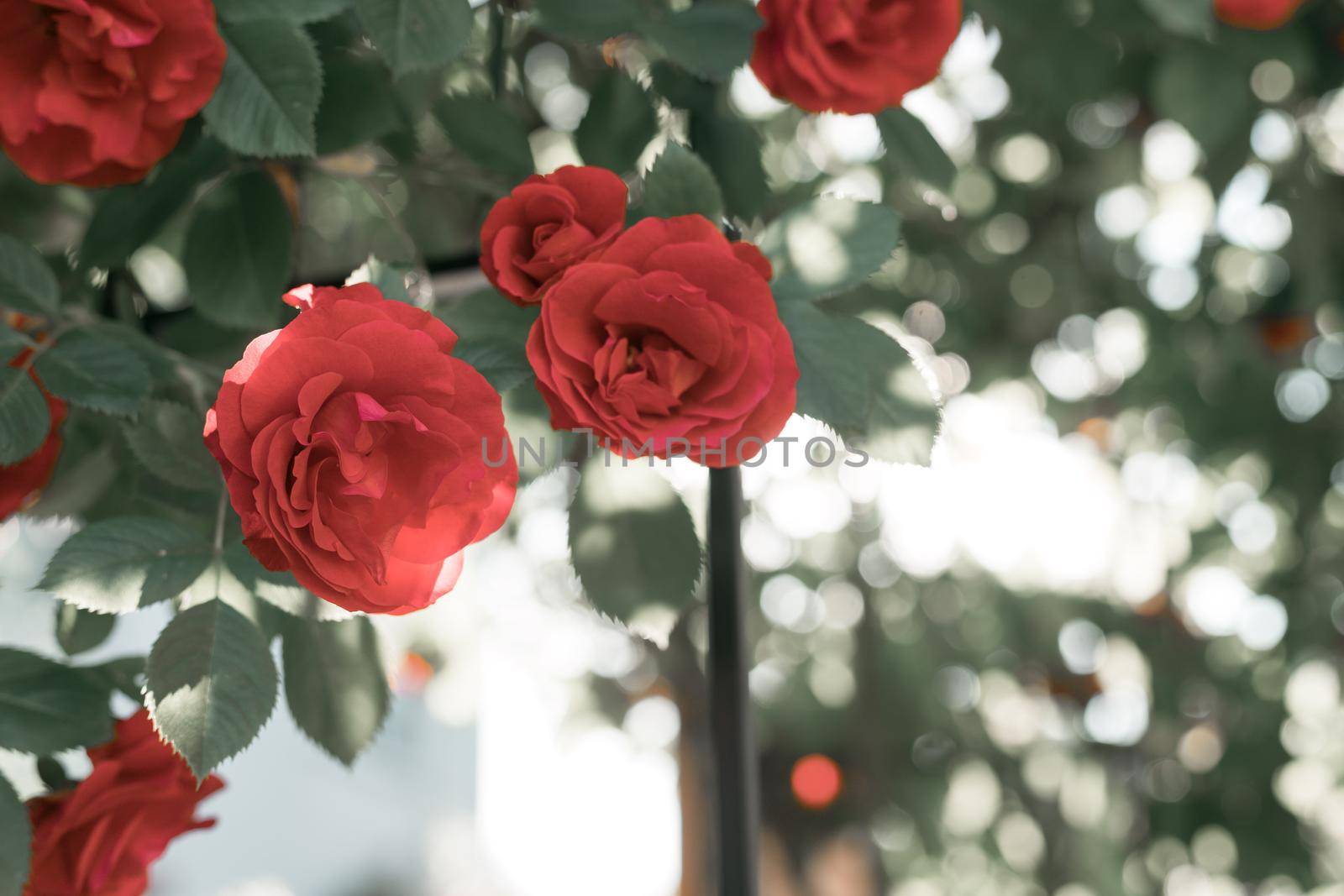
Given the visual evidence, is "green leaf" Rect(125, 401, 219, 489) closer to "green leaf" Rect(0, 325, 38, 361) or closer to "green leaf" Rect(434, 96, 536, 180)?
"green leaf" Rect(0, 325, 38, 361)

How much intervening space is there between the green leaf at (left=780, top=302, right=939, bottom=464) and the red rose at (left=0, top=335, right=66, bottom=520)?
0.98ft

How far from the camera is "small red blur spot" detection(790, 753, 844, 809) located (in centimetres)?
132

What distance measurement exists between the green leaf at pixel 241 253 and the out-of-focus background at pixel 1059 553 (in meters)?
0.43

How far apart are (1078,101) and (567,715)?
1.11 m

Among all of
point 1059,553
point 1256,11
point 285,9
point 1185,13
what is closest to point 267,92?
point 285,9

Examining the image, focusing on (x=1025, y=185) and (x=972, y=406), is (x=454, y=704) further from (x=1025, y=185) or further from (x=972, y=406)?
(x=1025, y=185)

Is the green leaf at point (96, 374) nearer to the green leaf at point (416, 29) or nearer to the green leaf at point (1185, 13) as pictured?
the green leaf at point (416, 29)

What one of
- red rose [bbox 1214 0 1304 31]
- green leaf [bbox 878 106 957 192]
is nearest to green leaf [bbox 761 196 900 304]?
green leaf [bbox 878 106 957 192]

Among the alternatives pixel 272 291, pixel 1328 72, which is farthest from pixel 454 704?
pixel 1328 72

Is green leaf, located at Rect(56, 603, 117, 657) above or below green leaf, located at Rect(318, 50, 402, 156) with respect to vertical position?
below

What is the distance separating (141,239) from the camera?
47cm

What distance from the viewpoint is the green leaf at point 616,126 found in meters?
0.47

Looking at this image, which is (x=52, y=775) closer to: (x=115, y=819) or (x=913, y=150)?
(x=115, y=819)

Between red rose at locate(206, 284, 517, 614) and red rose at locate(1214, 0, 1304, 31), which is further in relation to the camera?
red rose at locate(1214, 0, 1304, 31)
